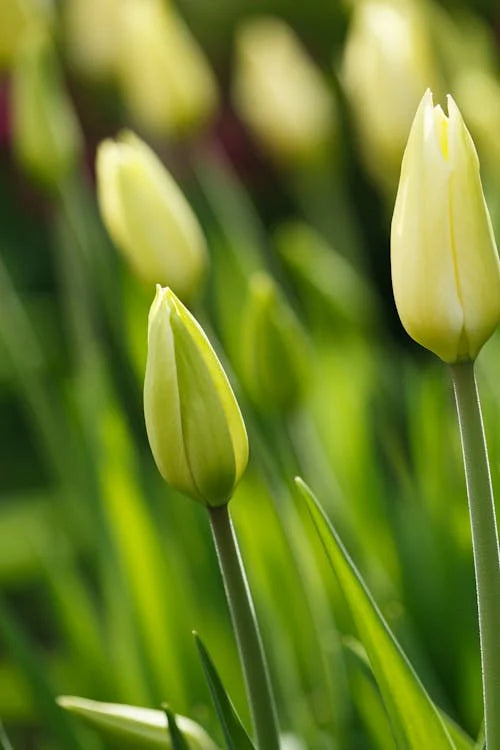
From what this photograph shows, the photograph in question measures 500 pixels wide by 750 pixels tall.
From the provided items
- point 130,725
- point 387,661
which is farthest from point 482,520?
point 130,725

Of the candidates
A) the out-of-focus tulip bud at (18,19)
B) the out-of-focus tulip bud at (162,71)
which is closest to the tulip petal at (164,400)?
the out-of-focus tulip bud at (162,71)

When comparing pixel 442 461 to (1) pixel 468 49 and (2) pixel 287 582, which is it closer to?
(2) pixel 287 582

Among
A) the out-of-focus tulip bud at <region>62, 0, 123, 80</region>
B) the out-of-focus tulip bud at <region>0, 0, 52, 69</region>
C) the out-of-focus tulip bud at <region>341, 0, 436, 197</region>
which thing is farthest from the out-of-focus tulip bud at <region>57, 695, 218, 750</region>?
the out-of-focus tulip bud at <region>62, 0, 123, 80</region>

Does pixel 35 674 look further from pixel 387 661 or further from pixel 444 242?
pixel 444 242

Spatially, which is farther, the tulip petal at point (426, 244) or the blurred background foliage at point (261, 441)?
the blurred background foliage at point (261, 441)

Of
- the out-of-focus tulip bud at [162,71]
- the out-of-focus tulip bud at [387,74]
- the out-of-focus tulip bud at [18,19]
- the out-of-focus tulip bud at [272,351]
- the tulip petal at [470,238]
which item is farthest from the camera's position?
the out-of-focus tulip bud at [18,19]

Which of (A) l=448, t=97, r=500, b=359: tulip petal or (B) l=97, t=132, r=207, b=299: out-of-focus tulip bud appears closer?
(A) l=448, t=97, r=500, b=359: tulip petal

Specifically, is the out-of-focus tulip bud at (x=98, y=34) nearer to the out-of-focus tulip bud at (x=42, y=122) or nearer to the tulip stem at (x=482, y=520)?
the out-of-focus tulip bud at (x=42, y=122)

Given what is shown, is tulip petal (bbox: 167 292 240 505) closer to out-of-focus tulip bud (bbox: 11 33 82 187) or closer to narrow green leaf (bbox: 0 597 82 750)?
narrow green leaf (bbox: 0 597 82 750)
